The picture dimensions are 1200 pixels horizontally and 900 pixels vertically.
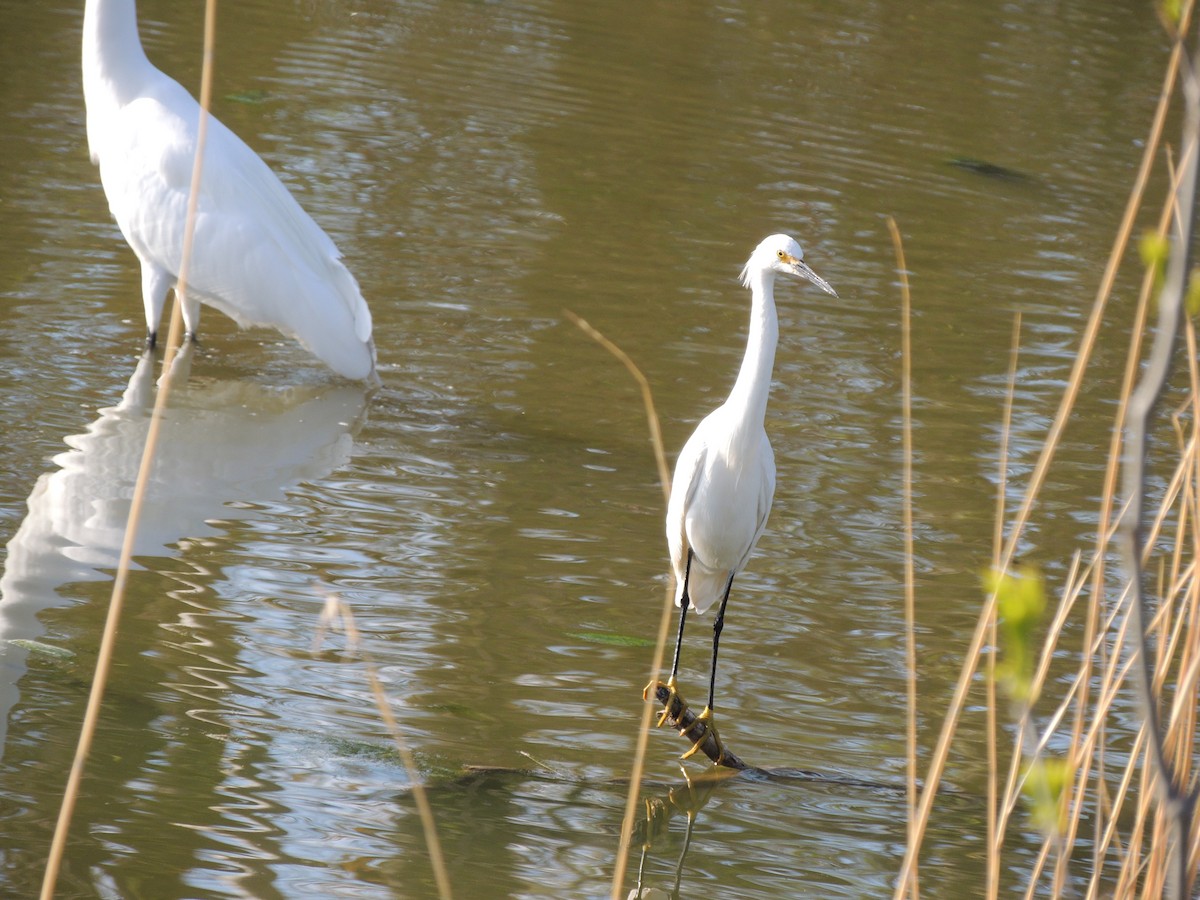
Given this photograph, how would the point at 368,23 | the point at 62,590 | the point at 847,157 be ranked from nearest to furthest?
1. the point at 62,590
2. the point at 847,157
3. the point at 368,23

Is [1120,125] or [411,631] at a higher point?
[1120,125]

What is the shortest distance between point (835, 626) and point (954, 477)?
1.23 meters

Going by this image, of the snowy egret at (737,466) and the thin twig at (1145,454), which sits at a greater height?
the thin twig at (1145,454)

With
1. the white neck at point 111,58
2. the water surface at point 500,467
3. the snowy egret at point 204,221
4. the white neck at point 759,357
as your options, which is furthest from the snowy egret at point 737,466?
the white neck at point 111,58

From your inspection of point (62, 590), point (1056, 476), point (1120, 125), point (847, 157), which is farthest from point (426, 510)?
point (1120, 125)

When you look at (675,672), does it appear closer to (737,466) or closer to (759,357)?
(737,466)

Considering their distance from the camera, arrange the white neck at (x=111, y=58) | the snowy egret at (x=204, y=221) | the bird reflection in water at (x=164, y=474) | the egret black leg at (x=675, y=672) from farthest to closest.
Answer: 1. the white neck at (x=111, y=58)
2. the snowy egret at (x=204, y=221)
3. the bird reflection in water at (x=164, y=474)
4. the egret black leg at (x=675, y=672)

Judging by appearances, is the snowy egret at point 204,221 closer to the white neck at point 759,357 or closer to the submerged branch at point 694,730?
the white neck at point 759,357

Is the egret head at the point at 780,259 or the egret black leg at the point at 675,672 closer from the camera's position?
the egret black leg at the point at 675,672

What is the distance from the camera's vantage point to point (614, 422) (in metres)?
5.12

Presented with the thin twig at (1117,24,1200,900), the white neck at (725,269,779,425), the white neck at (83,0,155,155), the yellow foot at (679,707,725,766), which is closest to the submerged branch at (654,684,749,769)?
the yellow foot at (679,707,725,766)

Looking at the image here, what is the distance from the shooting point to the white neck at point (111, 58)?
5.08 m

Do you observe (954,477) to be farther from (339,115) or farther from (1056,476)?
(339,115)

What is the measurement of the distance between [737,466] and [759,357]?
24 cm
